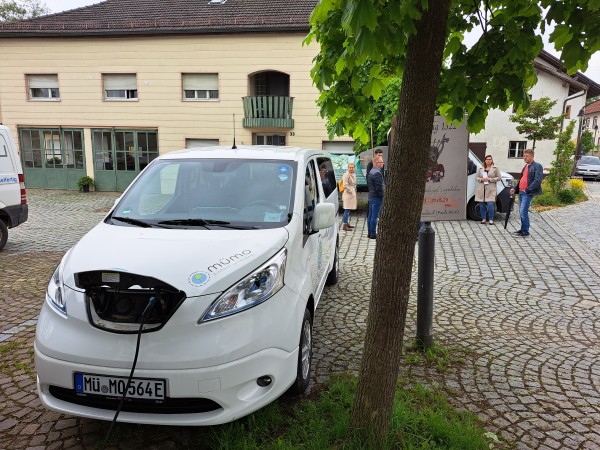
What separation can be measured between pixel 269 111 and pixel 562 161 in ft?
37.9

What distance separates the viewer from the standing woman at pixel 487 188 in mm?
11375

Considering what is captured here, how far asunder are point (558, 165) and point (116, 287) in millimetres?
16546

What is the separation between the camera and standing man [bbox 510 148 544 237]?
9844mm

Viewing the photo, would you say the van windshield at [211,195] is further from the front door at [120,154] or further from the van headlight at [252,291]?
the front door at [120,154]

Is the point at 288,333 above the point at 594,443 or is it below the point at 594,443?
above

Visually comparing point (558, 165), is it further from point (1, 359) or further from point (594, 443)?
point (1, 359)

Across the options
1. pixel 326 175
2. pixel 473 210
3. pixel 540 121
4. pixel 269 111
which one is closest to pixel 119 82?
pixel 269 111

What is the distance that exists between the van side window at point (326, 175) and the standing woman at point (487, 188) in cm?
689

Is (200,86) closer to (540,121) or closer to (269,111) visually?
(269,111)

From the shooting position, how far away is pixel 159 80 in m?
20.2

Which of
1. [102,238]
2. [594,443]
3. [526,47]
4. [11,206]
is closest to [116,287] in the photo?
[102,238]

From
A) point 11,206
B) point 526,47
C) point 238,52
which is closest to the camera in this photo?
point 526,47

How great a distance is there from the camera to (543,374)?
3822 mm

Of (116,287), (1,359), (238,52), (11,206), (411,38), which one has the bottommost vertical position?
(1,359)
